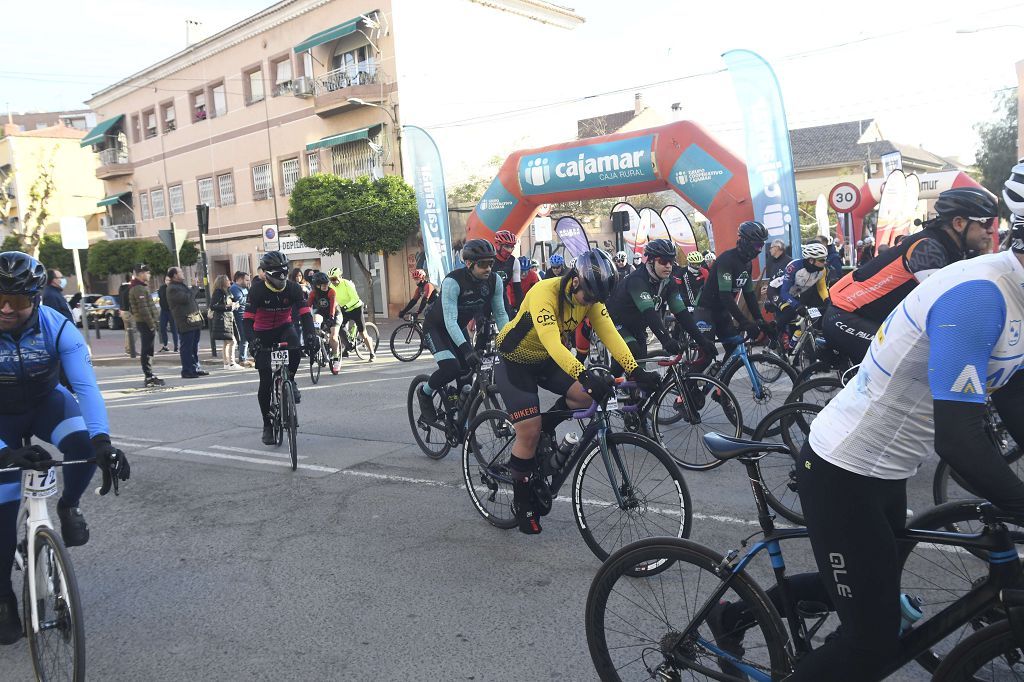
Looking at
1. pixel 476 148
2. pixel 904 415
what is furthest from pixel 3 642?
pixel 476 148

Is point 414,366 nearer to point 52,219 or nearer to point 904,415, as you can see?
point 904,415

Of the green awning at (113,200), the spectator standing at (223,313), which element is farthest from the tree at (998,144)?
the green awning at (113,200)

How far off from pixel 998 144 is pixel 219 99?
135 feet

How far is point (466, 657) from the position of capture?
3434 millimetres

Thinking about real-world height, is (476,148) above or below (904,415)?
above

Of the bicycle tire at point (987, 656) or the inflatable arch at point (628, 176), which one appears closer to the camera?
the bicycle tire at point (987, 656)

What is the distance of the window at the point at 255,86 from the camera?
33.9 m

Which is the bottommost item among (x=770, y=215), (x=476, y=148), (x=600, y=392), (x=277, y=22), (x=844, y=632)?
(x=844, y=632)

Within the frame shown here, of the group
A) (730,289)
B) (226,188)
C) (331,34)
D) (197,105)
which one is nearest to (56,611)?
(730,289)

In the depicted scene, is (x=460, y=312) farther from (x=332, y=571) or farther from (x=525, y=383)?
(x=332, y=571)

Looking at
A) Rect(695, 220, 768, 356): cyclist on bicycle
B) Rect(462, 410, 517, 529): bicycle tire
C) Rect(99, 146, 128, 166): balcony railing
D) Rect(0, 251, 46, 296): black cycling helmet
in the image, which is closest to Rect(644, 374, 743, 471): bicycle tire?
Rect(695, 220, 768, 356): cyclist on bicycle

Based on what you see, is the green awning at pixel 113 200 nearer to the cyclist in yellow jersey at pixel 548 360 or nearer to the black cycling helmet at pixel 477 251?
the black cycling helmet at pixel 477 251

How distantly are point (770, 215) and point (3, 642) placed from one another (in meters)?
13.9

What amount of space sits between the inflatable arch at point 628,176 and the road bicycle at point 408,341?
4.96 meters
